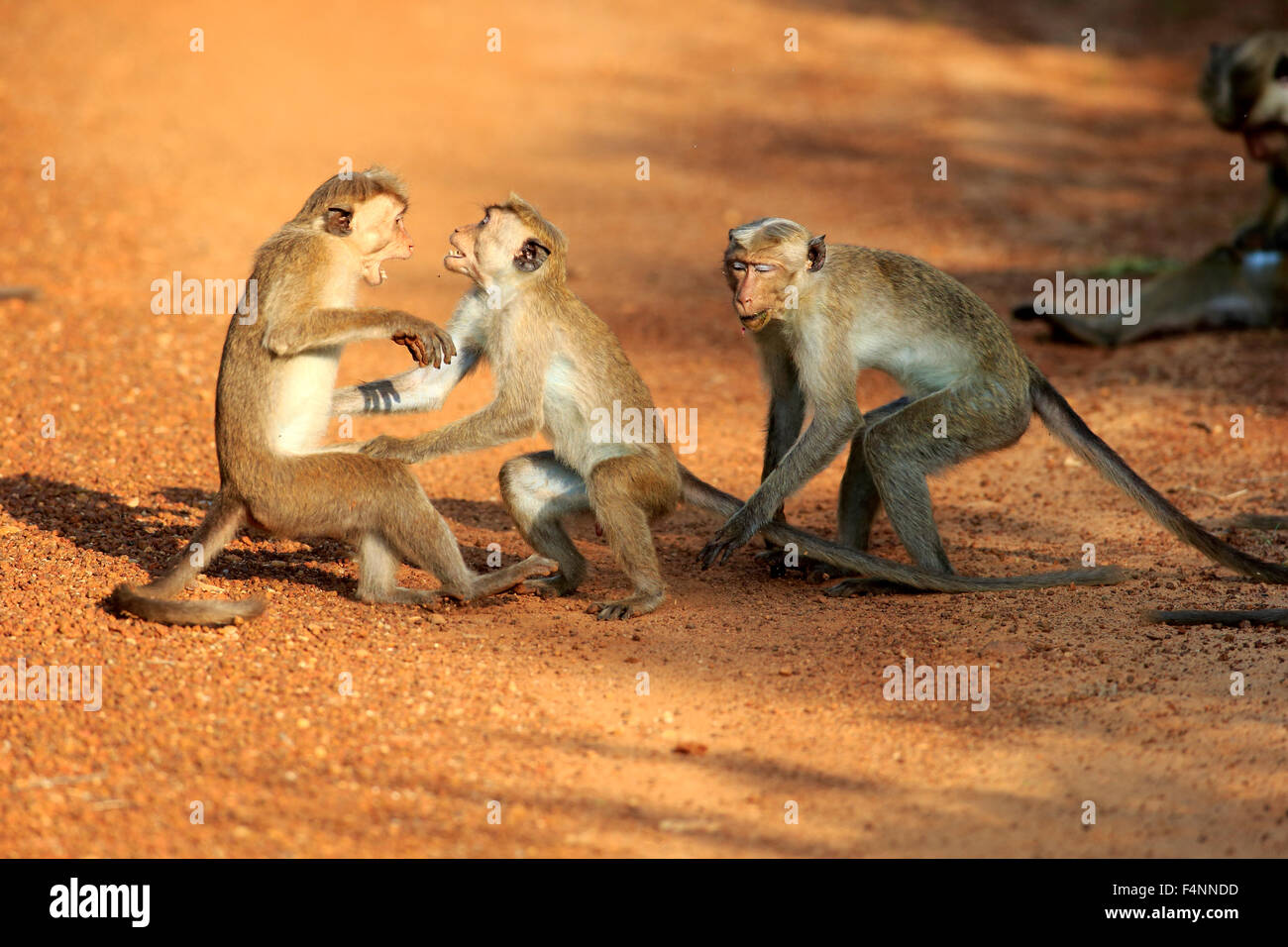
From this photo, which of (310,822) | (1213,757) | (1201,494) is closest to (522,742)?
(310,822)

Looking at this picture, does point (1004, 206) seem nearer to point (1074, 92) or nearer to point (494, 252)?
point (1074, 92)

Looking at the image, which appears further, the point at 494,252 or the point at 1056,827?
the point at 494,252

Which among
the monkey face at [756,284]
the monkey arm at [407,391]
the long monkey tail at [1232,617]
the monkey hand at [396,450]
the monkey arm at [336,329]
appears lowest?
the long monkey tail at [1232,617]

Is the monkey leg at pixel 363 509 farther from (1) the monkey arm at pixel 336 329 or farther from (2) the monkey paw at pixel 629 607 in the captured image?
(2) the monkey paw at pixel 629 607

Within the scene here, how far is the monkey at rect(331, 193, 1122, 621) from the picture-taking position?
662 cm

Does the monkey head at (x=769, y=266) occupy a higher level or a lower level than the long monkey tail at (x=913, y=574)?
higher

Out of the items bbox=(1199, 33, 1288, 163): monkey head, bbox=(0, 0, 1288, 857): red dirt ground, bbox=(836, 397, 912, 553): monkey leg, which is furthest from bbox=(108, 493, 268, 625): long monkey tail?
bbox=(1199, 33, 1288, 163): monkey head

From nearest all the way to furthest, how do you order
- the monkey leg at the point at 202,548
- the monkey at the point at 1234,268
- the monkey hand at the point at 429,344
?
the monkey leg at the point at 202,548 < the monkey hand at the point at 429,344 < the monkey at the point at 1234,268

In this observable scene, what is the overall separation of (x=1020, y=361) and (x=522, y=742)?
11.5 feet

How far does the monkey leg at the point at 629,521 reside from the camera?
21.6 ft

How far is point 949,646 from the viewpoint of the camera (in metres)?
6.07

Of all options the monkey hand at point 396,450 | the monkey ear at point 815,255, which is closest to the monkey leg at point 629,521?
the monkey hand at point 396,450

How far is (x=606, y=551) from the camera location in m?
8.05

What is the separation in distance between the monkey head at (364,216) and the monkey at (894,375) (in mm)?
1607
